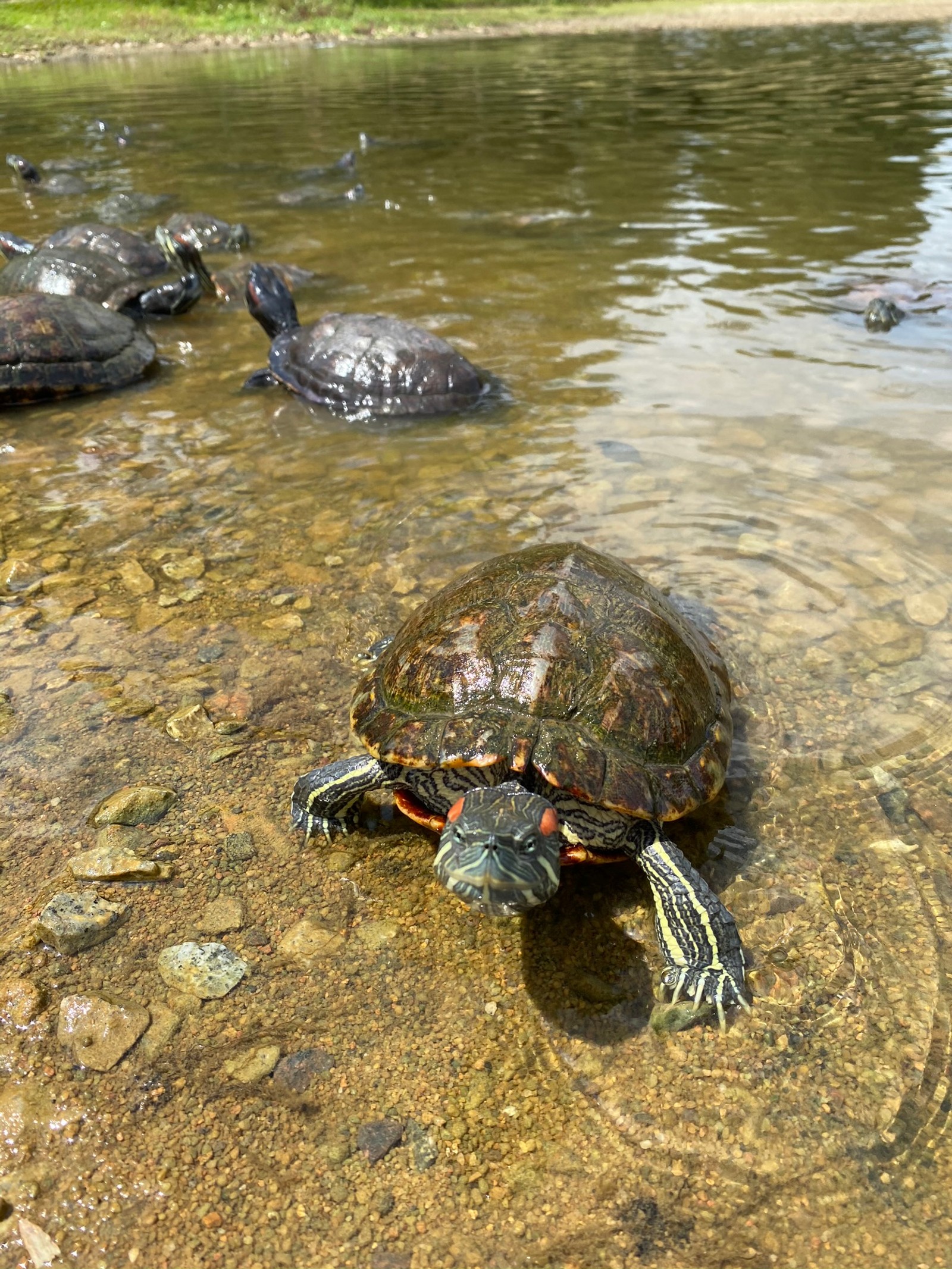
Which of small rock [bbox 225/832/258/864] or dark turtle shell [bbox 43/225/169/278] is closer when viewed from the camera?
small rock [bbox 225/832/258/864]

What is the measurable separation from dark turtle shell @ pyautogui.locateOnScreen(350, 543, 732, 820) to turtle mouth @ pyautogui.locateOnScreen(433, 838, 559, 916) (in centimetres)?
51

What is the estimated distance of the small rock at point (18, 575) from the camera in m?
5.57

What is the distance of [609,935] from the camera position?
354 cm

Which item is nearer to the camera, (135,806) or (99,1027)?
(99,1027)

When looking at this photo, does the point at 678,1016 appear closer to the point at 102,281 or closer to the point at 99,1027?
the point at 99,1027

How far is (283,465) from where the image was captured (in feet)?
23.9

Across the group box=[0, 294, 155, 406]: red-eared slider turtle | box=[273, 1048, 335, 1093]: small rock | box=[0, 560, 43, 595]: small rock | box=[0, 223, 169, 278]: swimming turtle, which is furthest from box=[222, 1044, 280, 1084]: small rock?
box=[0, 223, 169, 278]: swimming turtle

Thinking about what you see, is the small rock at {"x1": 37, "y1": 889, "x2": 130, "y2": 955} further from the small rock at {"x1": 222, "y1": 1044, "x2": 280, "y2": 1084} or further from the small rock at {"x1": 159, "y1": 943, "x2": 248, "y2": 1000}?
the small rock at {"x1": 222, "y1": 1044, "x2": 280, "y2": 1084}

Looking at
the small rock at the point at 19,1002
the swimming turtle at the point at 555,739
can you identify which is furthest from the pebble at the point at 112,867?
the swimming turtle at the point at 555,739

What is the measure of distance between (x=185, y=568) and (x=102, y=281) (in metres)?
6.97

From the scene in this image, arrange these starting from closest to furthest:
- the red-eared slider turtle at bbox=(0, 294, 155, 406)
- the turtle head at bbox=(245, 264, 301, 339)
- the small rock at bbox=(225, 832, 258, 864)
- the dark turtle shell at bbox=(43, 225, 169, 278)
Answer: the small rock at bbox=(225, 832, 258, 864), the red-eared slider turtle at bbox=(0, 294, 155, 406), the turtle head at bbox=(245, 264, 301, 339), the dark turtle shell at bbox=(43, 225, 169, 278)

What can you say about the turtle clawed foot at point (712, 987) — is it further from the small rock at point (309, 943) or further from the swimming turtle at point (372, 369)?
the swimming turtle at point (372, 369)

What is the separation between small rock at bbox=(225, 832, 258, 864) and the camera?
3.75 meters

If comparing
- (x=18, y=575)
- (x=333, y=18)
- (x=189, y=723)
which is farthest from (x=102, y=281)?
(x=333, y=18)
